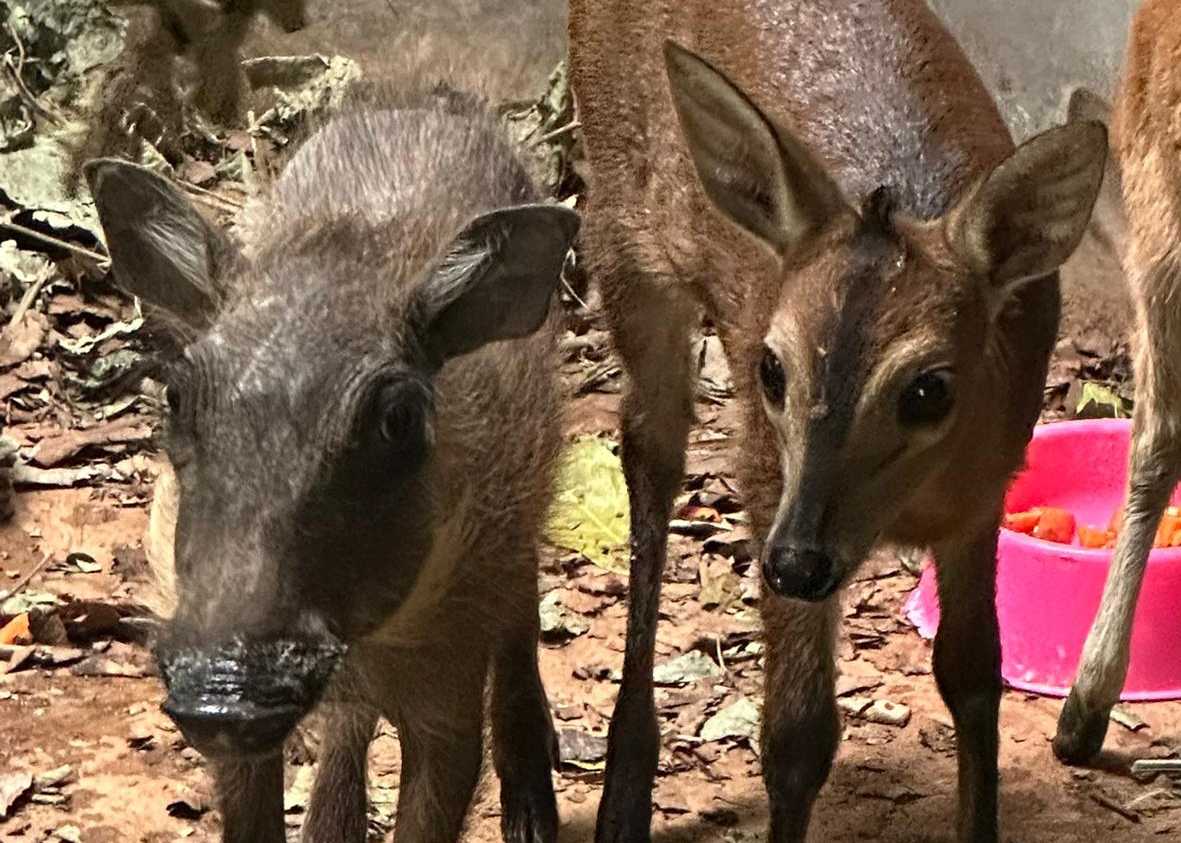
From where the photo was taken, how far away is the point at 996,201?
4348 mm

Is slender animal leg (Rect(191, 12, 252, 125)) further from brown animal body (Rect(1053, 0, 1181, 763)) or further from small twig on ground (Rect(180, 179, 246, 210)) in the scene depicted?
brown animal body (Rect(1053, 0, 1181, 763))

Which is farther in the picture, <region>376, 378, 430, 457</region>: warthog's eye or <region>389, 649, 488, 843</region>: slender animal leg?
<region>389, 649, 488, 843</region>: slender animal leg

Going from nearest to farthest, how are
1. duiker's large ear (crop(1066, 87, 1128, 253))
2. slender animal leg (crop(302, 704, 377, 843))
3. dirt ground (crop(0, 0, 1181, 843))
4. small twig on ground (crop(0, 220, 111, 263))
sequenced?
slender animal leg (crop(302, 704, 377, 843)), dirt ground (crop(0, 0, 1181, 843)), duiker's large ear (crop(1066, 87, 1128, 253)), small twig on ground (crop(0, 220, 111, 263))

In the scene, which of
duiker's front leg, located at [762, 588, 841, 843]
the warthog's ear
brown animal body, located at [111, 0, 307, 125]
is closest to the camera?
the warthog's ear

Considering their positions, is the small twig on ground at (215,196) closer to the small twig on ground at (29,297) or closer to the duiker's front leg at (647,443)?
the small twig on ground at (29,297)

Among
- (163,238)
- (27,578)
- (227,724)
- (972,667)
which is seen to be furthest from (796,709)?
(27,578)

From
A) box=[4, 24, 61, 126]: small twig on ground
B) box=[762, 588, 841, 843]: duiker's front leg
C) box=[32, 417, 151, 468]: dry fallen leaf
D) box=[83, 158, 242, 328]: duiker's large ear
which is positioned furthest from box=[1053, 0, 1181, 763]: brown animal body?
box=[4, 24, 61, 126]: small twig on ground

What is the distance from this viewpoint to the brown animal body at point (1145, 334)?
5.68m

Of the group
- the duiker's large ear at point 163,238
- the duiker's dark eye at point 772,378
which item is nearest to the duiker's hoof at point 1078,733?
the duiker's dark eye at point 772,378

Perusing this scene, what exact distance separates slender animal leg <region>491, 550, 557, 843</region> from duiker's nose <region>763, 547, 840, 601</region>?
3.71 feet

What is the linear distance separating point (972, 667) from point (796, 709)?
0.63 metres

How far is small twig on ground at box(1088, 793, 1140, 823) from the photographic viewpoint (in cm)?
552

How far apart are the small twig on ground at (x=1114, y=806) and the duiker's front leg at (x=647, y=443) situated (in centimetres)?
128

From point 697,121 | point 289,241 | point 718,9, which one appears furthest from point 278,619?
point 718,9
